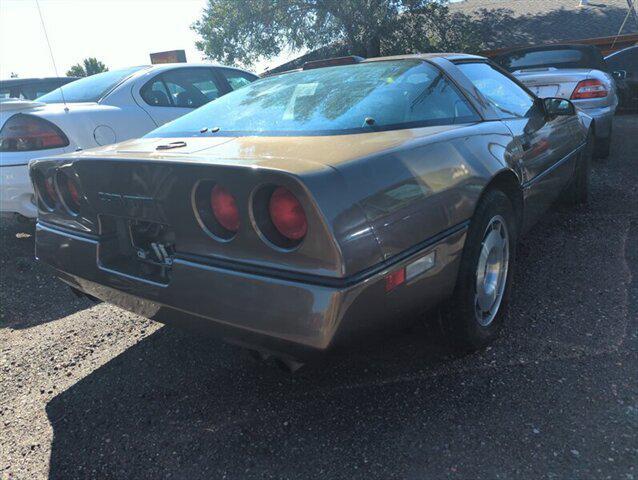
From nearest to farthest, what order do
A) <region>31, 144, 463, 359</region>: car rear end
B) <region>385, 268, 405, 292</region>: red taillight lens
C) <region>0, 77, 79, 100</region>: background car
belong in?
<region>31, 144, 463, 359</region>: car rear end → <region>385, 268, 405, 292</region>: red taillight lens → <region>0, 77, 79, 100</region>: background car

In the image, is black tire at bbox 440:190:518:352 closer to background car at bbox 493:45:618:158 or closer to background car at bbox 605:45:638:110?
background car at bbox 493:45:618:158

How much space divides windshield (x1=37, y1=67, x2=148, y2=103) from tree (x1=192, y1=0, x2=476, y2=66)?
1481 centimetres

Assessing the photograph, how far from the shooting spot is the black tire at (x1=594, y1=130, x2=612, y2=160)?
628cm

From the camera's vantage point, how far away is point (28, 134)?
409cm

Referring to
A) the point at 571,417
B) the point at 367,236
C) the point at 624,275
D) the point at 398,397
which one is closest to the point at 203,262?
the point at 367,236

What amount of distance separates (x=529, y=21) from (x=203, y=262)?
22932 millimetres

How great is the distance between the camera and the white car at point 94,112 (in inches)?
161

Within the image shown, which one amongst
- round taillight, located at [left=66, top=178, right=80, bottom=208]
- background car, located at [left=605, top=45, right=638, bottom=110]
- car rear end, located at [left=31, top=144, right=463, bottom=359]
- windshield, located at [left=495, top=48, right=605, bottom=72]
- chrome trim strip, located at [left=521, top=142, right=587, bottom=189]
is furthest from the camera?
background car, located at [left=605, top=45, right=638, bottom=110]

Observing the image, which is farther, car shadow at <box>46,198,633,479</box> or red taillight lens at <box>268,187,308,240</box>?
car shadow at <box>46,198,633,479</box>

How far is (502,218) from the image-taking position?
253cm

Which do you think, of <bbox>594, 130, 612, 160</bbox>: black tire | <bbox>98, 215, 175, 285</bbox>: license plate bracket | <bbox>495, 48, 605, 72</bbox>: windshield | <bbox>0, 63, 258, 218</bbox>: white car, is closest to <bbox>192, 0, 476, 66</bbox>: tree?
<bbox>495, 48, 605, 72</bbox>: windshield

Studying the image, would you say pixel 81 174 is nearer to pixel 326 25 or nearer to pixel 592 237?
pixel 592 237

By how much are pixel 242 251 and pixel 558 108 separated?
272 cm

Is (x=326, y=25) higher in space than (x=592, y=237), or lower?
higher
